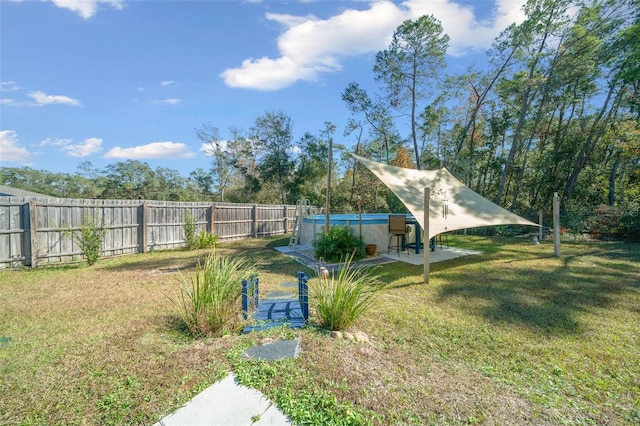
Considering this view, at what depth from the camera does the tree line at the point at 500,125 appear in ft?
37.4

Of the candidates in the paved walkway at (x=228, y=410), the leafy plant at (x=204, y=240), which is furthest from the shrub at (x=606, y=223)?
the leafy plant at (x=204, y=240)

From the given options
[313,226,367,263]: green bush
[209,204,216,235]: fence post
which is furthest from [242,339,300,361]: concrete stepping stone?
[209,204,216,235]: fence post

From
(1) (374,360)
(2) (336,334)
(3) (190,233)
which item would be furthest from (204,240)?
(1) (374,360)

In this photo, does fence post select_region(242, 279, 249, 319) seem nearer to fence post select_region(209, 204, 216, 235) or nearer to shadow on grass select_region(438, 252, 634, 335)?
shadow on grass select_region(438, 252, 634, 335)

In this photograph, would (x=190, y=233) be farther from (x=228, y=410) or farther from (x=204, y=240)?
(x=228, y=410)

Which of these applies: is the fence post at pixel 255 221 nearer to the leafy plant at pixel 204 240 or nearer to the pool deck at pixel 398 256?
the leafy plant at pixel 204 240

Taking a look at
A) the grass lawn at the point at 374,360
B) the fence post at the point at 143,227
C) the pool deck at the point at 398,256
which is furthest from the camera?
the fence post at the point at 143,227

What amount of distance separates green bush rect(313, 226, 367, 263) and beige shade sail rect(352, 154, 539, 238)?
1.70m

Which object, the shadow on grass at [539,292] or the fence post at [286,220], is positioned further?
the fence post at [286,220]

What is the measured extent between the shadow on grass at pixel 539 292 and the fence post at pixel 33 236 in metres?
8.53

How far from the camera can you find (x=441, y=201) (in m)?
6.80

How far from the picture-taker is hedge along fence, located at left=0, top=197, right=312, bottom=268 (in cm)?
609

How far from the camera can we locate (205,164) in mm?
26031

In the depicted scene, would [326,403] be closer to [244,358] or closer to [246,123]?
[244,358]
